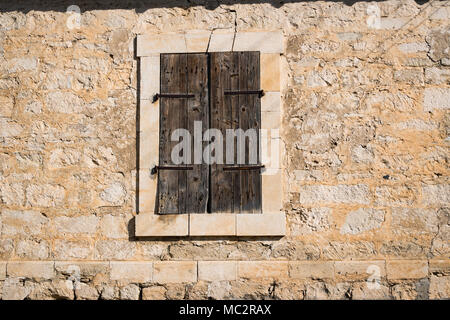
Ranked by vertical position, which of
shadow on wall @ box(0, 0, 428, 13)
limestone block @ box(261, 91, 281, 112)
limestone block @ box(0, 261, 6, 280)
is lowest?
limestone block @ box(0, 261, 6, 280)

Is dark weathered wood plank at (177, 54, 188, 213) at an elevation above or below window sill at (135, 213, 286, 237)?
above

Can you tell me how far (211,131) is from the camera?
4.95 meters

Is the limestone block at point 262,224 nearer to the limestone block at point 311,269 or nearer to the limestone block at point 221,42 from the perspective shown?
the limestone block at point 311,269

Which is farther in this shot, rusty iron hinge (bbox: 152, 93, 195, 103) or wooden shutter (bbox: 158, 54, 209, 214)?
rusty iron hinge (bbox: 152, 93, 195, 103)

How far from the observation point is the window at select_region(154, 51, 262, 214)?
16.0ft

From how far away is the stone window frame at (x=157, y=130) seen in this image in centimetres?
481

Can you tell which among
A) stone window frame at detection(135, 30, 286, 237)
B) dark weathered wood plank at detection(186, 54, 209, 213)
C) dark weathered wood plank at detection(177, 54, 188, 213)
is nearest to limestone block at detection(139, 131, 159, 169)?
stone window frame at detection(135, 30, 286, 237)

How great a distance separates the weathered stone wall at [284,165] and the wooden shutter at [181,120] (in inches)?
10.9

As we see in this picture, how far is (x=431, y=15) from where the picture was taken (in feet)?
16.2

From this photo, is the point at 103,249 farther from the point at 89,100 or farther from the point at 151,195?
the point at 89,100

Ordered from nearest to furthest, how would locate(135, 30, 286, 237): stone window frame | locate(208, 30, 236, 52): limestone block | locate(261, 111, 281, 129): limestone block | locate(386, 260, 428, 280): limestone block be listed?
1. locate(386, 260, 428, 280): limestone block
2. locate(135, 30, 286, 237): stone window frame
3. locate(261, 111, 281, 129): limestone block
4. locate(208, 30, 236, 52): limestone block

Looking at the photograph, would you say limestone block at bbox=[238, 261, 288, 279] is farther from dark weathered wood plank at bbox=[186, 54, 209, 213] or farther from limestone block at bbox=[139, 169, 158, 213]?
limestone block at bbox=[139, 169, 158, 213]

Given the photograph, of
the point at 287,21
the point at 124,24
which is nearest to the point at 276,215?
the point at 287,21

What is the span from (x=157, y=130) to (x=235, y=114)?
0.69 metres
